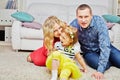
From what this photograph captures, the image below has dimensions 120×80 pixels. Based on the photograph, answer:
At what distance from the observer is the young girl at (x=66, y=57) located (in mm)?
1848

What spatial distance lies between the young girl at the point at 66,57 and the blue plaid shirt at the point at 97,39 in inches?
4.6

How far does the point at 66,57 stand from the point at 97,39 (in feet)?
1.25

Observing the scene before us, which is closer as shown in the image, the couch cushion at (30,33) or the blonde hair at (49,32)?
the blonde hair at (49,32)

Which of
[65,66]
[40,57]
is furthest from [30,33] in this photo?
[65,66]

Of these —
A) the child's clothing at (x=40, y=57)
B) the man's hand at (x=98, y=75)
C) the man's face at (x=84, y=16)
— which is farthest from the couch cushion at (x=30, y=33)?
the man's hand at (x=98, y=75)

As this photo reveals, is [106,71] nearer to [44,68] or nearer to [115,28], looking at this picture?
[44,68]

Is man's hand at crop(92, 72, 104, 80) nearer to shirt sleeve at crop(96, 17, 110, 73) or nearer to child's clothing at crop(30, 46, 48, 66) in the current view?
shirt sleeve at crop(96, 17, 110, 73)

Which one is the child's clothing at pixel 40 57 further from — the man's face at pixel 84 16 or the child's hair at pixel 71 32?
the man's face at pixel 84 16

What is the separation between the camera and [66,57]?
76.0 inches

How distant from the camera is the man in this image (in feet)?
6.61

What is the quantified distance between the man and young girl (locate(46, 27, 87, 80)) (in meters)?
0.11

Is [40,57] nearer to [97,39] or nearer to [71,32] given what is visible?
[71,32]

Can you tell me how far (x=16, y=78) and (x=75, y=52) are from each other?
1.67 ft

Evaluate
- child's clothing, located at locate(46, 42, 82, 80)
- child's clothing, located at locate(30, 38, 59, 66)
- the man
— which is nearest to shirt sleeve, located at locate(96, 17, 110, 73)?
the man
